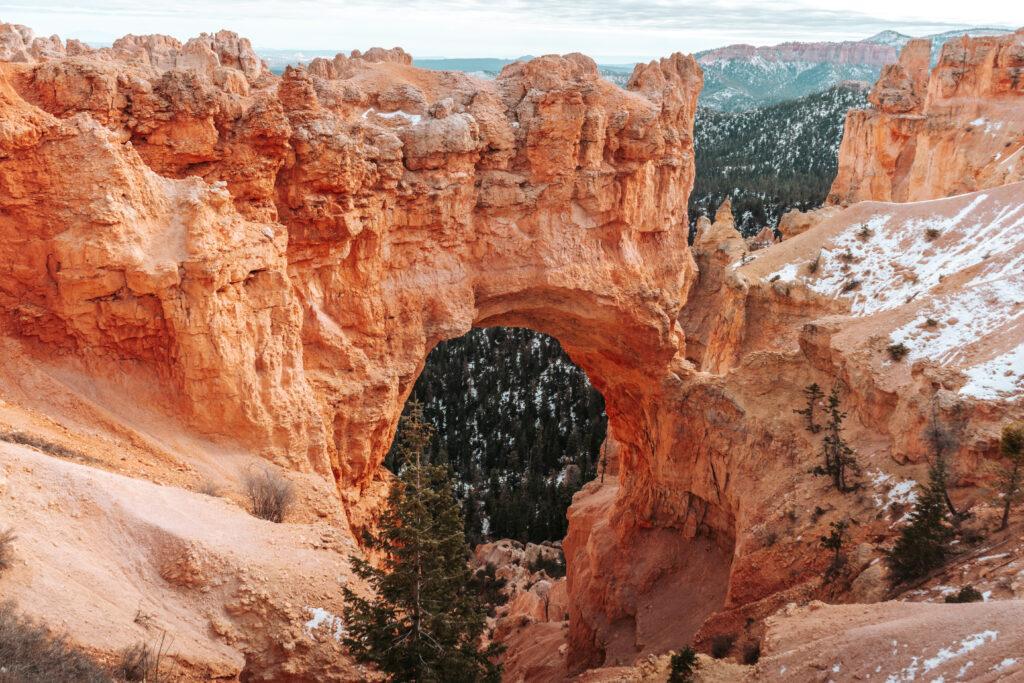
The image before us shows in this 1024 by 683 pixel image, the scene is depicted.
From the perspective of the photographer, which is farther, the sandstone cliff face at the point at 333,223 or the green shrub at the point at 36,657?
the sandstone cliff face at the point at 333,223

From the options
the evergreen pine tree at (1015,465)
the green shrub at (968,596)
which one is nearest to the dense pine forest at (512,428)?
the evergreen pine tree at (1015,465)

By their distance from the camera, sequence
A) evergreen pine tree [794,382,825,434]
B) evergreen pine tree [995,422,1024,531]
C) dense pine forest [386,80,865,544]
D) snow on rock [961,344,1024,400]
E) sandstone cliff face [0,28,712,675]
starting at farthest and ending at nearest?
dense pine forest [386,80,865,544] → evergreen pine tree [794,382,825,434] → snow on rock [961,344,1024,400] → sandstone cliff face [0,28,712,675] → evergreen pine tree [995,422,1024,531]

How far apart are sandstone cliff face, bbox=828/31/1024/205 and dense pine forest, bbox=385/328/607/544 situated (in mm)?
23773

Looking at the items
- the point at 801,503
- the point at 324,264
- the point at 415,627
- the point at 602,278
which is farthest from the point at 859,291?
the point at 415,627

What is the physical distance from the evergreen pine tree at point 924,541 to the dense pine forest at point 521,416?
1965 centimetres

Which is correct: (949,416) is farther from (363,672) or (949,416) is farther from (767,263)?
(767,263)

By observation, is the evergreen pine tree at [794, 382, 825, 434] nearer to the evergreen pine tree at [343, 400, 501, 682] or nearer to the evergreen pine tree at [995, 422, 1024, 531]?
the evergreen pine tree at [995, 422, 1024, 531]

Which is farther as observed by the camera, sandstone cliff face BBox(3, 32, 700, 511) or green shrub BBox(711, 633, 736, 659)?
green shrub BBox(711, 633, 736, 659)

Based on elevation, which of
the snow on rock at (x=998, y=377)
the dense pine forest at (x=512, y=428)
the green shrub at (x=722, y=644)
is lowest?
the dense pine forest at (x=512, y=428)

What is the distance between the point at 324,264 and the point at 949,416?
13.1 m

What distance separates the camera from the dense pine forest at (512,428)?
45188mm

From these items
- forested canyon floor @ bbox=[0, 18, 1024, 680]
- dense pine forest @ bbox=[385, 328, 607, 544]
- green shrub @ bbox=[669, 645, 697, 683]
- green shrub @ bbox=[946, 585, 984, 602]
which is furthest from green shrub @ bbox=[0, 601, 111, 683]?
dense pine forest @ bbox=[385, 328, 607, 544]

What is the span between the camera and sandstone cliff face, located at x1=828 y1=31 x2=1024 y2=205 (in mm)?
41750

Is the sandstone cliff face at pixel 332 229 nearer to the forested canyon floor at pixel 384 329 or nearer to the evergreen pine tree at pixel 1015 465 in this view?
the forested canyon floor at pixel 384 329
